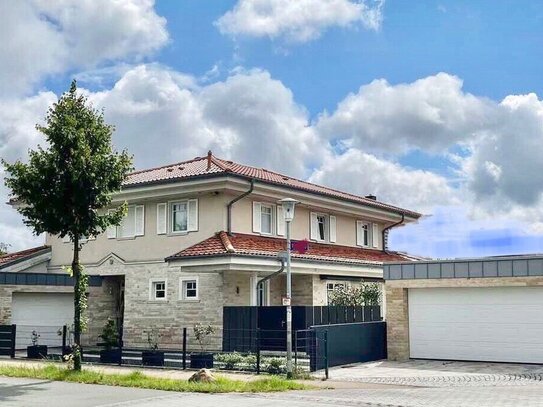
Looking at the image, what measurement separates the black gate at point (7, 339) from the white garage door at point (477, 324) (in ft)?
44.8

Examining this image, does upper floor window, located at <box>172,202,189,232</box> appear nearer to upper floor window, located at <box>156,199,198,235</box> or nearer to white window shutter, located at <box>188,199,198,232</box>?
upper floor window, located at <box>156,199,198,235</box>

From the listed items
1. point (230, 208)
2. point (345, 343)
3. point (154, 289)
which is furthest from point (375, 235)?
point (345, 343)

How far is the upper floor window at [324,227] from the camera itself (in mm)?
32000

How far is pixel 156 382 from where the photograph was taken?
17.2 metres

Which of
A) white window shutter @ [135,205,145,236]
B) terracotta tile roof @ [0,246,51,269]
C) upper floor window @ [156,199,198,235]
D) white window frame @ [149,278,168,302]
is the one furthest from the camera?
terracotta tile roof @ [0,246,51,269]

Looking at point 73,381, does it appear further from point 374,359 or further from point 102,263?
point 102,263

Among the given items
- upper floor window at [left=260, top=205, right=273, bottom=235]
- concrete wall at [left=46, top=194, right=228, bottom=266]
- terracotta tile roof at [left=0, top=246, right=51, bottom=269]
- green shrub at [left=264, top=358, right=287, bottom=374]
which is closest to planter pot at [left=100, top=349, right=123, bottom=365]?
green shrub at [left=264, top=358, right=287, bottom=374]

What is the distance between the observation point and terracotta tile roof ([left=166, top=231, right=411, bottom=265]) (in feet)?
81.9

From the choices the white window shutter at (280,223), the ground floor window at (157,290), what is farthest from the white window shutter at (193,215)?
the white window shutter at (280,223)

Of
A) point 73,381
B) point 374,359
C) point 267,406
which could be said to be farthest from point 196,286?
point 267,406

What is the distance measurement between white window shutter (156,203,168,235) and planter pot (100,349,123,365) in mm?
6528

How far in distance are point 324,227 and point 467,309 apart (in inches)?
443

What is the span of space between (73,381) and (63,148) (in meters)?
6.16

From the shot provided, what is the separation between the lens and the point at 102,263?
30.2 m
